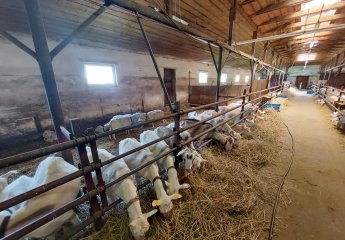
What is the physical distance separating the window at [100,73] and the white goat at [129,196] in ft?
16.7

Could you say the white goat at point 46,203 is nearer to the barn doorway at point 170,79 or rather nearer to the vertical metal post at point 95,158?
the vertical metal post at point 95,158

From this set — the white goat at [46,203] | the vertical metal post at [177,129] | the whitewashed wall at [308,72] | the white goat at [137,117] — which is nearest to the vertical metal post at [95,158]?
the white goat at [46,203]

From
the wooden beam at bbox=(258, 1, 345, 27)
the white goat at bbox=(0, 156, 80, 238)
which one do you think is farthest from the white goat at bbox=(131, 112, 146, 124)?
the wooden beam at bbox=(258, 1, 345, 27)

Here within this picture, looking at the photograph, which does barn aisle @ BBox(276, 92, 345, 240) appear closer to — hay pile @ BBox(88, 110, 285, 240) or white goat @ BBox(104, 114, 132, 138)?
hay pile @ BBox(88, 110, 285, 240)

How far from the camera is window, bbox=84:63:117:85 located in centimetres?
577

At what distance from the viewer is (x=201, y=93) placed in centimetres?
904

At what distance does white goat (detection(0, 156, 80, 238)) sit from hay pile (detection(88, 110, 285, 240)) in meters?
0.37

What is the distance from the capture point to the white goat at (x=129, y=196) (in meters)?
1.34

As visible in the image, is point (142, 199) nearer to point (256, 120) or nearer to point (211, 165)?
point (211, 165)

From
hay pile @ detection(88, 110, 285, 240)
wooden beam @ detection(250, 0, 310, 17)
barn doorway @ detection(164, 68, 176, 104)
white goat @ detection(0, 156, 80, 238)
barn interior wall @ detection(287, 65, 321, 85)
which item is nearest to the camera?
white goat @ detection(0, 156, 80, 238)

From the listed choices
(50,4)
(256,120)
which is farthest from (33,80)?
(256,120)

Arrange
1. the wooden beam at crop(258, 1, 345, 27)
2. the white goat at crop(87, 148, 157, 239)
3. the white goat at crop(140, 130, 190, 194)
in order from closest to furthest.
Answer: the white goat at crop(87, 148, 157, 239), the white goat at crop(140, 130, 190, 194), the wooden beam at crop(258, 1, 345, 27)

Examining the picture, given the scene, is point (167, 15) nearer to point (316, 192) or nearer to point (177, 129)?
point (177, 129)

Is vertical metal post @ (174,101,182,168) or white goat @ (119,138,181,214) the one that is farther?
vertical metal post @ (174,101,182,168)
